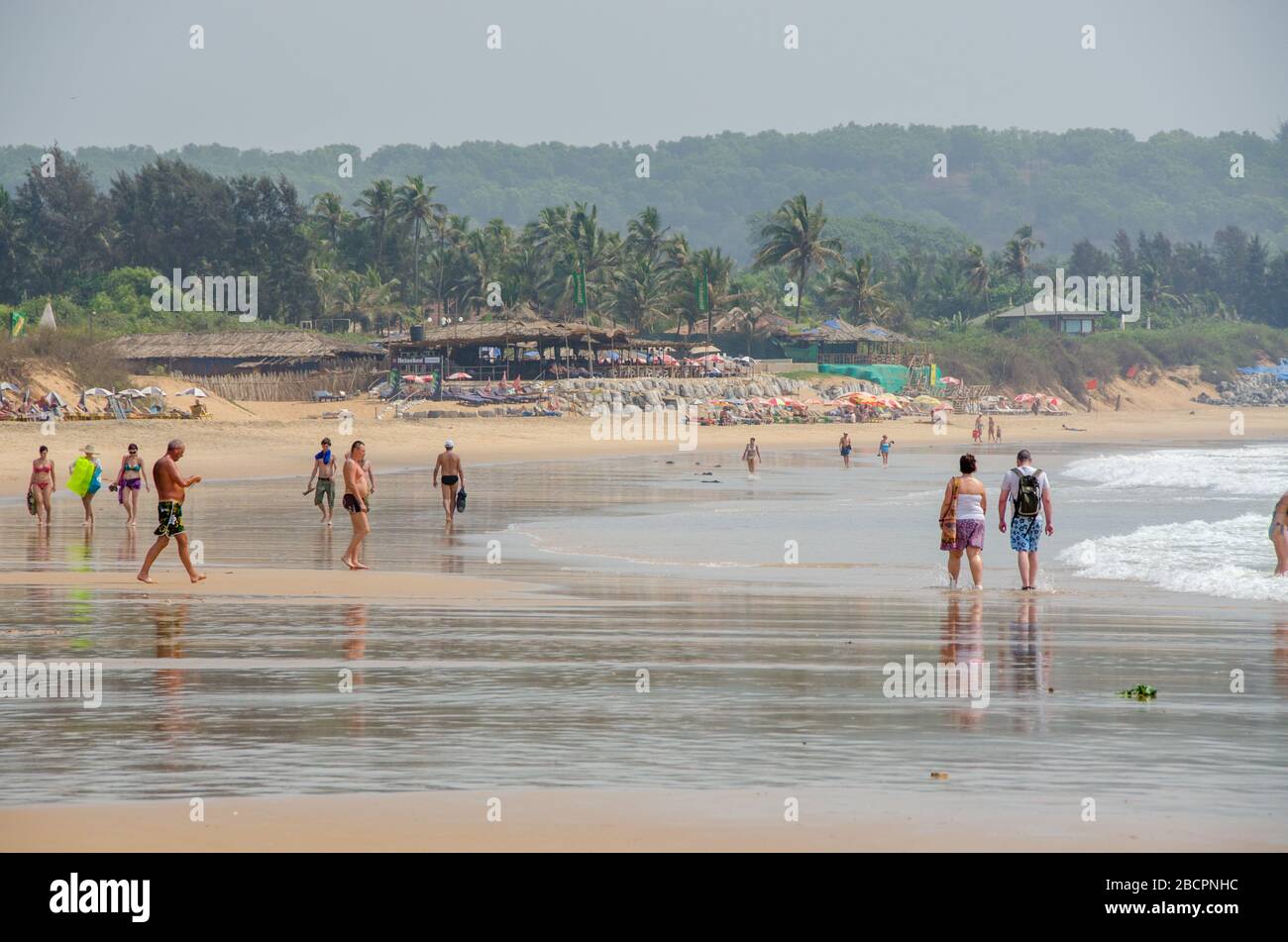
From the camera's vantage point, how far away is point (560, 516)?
2709cm

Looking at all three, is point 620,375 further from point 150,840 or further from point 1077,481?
point 150,840

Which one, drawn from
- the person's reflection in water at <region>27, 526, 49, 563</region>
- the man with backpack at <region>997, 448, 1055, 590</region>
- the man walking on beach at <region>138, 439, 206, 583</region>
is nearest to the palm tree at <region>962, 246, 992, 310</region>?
the person's reflection in water at <region>27, 526, 49, 563</region>

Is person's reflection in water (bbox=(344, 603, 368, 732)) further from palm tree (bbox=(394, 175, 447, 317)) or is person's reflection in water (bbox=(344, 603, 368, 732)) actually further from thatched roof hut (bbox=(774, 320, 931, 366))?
palm tree (bbox=(394, 175, 447, 317))

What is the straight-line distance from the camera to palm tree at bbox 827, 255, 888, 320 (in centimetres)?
10275

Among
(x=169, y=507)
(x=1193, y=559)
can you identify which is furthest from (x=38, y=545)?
(x=1193, y=559)

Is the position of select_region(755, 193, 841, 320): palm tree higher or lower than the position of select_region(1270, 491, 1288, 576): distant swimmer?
higher

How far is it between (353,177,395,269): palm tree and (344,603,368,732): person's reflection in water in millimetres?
88205

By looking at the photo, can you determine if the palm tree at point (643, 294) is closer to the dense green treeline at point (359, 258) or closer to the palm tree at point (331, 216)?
the dense green treeline at point (359, 258)

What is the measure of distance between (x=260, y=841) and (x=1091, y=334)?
116m

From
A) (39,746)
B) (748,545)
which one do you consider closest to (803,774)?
(39,746)

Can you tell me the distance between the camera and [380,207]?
101125 millimetres

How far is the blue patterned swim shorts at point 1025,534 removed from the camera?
607 inches

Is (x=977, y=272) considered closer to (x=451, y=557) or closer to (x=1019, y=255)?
(x=1019, y=255)

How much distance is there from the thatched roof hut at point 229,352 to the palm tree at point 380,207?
101 feet
